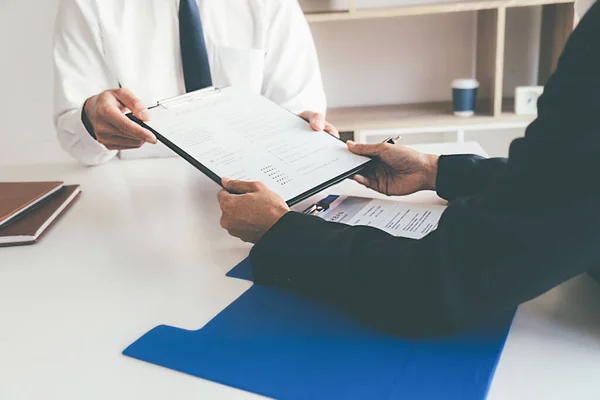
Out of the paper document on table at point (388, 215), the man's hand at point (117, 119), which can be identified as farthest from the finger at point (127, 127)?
the paper document on table at point (388, 215)

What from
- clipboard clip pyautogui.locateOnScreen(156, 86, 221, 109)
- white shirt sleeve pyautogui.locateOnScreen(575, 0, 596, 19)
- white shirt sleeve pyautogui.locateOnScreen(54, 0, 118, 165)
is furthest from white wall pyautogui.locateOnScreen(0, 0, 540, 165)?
white shirt sleeve pyautogui.locateOnScreen(575, 0, 596, 19)

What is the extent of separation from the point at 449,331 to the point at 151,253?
500mm

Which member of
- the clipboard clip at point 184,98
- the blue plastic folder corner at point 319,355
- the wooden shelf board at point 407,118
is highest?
the clipboard clip at point 184,98

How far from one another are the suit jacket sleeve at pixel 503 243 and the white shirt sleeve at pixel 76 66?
966 millimetres

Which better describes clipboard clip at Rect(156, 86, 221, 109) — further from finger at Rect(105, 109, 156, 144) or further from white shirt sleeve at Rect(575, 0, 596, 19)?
white shirt sleeve at Rect(575, 0, 596, 19)

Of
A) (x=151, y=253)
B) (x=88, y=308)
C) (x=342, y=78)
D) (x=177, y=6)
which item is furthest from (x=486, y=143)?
(x=88, y=308)

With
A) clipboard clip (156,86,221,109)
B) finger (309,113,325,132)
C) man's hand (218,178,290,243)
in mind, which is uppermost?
clipboard clip (156,86,221,109)

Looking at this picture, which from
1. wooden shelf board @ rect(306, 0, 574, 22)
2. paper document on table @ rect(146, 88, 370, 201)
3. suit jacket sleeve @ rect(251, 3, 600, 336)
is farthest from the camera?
wooden shelf board @ rect(306, 0, 574, 22)

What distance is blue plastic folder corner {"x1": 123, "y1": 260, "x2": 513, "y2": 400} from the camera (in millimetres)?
560

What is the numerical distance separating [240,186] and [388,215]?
262mm

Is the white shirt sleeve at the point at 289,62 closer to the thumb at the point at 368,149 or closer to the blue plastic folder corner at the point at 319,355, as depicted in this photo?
the thumb at the point at 368,149

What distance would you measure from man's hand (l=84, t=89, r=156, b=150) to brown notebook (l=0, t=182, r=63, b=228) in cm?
15

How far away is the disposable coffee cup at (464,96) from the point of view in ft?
7.22

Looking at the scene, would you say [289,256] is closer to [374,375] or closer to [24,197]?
[374,375]
